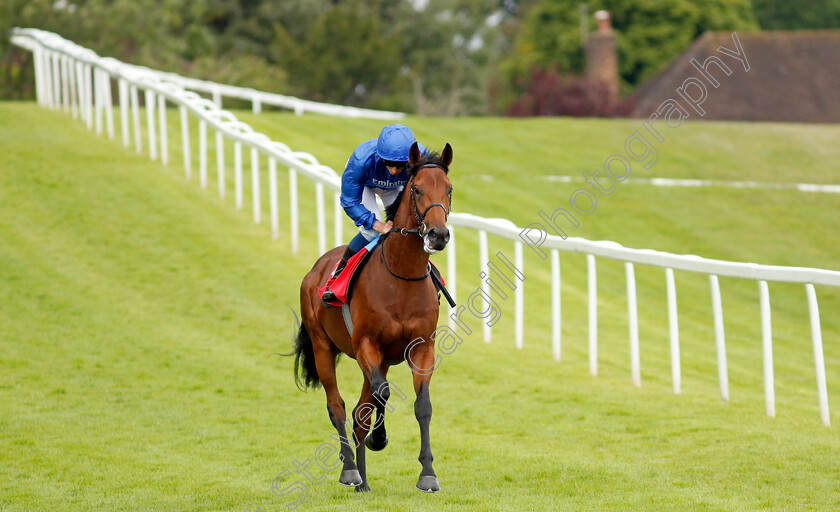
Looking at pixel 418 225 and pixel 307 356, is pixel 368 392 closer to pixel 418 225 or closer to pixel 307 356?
pixel 307 356

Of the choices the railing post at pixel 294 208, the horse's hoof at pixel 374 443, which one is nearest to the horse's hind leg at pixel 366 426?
the horse's hoof at pixel 374 443

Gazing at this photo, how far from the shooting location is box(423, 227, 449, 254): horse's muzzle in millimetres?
4777

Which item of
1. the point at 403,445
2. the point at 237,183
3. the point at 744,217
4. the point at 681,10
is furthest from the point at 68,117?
the point at 681,10

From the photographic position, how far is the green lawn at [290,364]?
18.0ft

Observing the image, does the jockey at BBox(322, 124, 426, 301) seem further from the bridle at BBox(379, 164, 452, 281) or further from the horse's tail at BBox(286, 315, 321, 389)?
the horse's tail at BBox(286, 315, 321, 389)

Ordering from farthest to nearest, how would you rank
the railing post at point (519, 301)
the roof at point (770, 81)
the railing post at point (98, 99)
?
the roof at point (770, 81), the railing post at point (98, 99), the railing post at point (519, 301)

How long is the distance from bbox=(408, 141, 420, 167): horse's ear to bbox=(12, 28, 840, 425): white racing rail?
2707 millimetres

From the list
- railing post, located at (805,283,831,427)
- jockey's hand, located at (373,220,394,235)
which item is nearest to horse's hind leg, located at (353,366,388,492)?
jockey's hand, located at (373,220,394,235)

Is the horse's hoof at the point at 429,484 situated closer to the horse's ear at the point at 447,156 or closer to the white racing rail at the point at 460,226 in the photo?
the horse's ear at the point at 447,156

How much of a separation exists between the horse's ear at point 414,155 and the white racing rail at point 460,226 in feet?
8.88

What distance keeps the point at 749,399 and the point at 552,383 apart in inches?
58.4

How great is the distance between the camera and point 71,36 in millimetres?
28344

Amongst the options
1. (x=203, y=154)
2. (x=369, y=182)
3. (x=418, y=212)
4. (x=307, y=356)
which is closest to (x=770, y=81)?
(x=203, y=154)

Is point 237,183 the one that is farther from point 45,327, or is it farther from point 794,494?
point 794,494
